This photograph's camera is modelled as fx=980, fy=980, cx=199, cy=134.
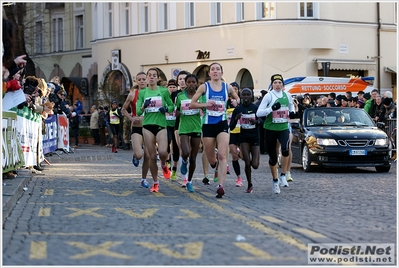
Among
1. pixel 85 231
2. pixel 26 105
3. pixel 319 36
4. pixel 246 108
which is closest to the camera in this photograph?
pixel 85 231

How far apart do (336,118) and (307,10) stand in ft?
72.2

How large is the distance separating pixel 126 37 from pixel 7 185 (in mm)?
39520

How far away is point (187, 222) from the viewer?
35.7 ft

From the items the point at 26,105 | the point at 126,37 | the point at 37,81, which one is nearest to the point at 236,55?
the point at 126,37

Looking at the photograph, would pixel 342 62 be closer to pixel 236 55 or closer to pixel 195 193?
pixel 236 55

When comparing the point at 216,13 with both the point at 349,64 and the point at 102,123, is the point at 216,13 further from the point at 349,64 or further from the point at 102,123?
the point at 102,123

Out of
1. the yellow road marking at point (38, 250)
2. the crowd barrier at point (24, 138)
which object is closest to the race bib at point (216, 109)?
the crowd barrier at point (24, 138)

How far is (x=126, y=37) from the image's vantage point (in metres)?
53.6

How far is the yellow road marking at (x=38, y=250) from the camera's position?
8289 mm

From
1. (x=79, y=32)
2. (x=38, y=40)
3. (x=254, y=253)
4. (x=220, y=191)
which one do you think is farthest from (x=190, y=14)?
(x=254, y=253)

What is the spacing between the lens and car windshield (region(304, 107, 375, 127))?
22266mm

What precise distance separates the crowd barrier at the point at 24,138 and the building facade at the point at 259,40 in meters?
17.4

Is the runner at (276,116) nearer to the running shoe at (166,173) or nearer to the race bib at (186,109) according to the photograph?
the race bib at (186,109)

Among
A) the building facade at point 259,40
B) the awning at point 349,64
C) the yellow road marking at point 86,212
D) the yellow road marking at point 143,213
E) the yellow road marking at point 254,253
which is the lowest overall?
the yellow road marking at point 254,253
